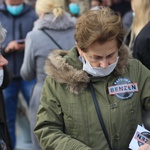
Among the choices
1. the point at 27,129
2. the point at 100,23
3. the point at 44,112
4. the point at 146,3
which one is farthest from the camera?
the point at 27,129

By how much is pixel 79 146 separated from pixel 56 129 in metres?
0.19

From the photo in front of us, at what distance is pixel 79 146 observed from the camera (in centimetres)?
244

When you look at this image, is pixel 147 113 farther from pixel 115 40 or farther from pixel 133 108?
pixel 115 40

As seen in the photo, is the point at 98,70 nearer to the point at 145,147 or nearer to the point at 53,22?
the point at 145,147

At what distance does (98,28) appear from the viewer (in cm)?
240

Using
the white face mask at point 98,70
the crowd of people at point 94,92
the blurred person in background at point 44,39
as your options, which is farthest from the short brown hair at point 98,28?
the blurred person in background at point 44,39

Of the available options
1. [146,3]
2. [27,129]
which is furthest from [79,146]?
[27,129]

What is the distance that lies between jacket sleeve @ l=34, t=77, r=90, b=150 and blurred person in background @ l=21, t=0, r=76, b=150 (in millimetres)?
1413

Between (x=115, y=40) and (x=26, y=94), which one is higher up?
(x=115, y=40)

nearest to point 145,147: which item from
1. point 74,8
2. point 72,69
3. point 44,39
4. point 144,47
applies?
point 72,69

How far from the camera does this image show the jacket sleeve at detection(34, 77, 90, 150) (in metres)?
2.51

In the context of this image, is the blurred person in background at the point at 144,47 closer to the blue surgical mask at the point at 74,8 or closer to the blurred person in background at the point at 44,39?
the blurred person in background at the point at 44,39

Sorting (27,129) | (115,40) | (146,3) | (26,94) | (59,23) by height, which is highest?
(115,40)

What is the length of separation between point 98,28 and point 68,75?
34 cm
